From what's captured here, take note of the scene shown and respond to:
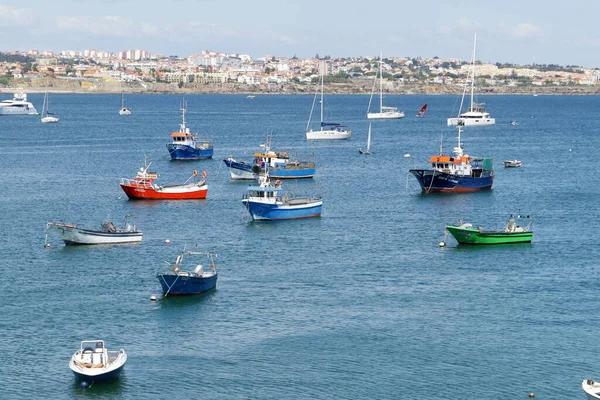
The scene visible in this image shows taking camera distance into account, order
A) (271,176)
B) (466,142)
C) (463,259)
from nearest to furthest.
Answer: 1. (463,259)
2. (271,176)
3. (466,142)

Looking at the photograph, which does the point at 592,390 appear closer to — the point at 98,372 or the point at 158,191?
the point at 98,372

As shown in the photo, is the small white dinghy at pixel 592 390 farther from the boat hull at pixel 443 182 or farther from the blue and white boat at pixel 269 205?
the boat hull at pixel 443 182

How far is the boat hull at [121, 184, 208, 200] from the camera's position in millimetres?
86188

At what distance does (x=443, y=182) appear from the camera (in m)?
91.8

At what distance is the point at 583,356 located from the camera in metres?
45.3

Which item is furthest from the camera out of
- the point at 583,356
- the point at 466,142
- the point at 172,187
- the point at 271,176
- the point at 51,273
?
the point at 466,142

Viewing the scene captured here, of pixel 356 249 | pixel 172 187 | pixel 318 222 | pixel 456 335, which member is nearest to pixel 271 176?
pixel 172 187

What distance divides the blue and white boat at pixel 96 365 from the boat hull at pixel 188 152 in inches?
3168

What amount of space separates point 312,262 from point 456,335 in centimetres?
1590

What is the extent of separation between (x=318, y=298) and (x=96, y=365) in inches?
605

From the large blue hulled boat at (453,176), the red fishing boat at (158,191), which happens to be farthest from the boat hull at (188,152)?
the large blue hulled boat at (453,176)

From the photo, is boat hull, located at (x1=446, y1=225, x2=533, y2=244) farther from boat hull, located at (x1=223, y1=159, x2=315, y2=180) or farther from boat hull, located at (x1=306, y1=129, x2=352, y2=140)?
boat hull, located at (x1=306, y1=129, x2=352, y2=140)

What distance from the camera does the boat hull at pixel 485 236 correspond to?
6694 cm

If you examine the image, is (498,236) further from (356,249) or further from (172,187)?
(172,187)
